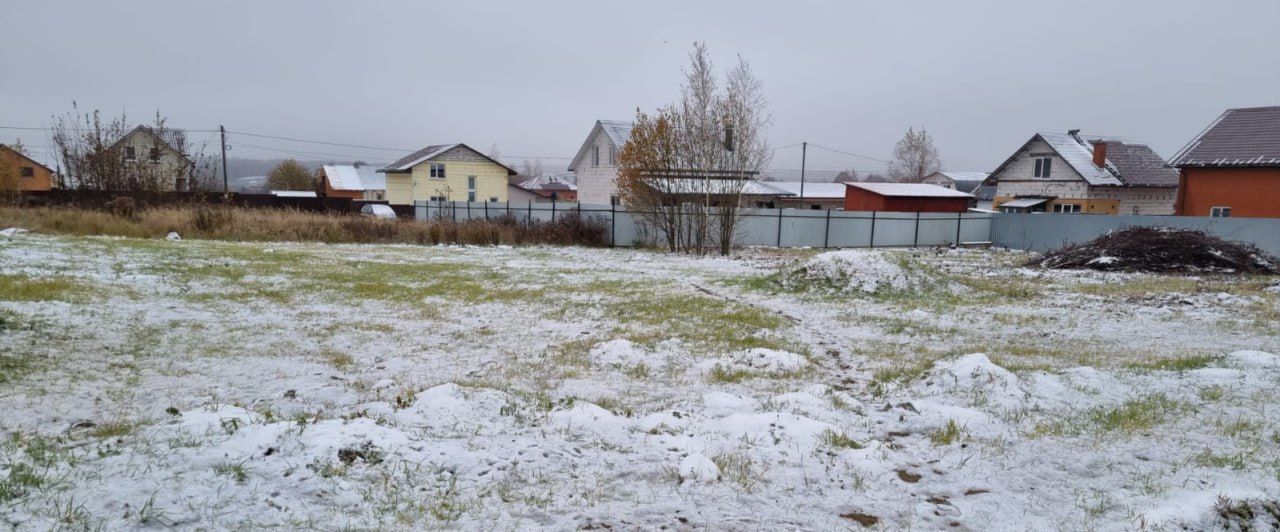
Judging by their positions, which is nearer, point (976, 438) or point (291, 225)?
point (976, 438)

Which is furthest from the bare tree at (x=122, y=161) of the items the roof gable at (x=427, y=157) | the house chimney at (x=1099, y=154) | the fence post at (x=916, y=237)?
the house chimney at (x=1099, y=154)

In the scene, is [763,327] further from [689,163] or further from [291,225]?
[291,225]

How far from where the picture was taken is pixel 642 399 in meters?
4.93

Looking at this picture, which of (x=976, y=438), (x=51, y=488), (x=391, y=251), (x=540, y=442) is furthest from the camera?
(x=391, y=251)

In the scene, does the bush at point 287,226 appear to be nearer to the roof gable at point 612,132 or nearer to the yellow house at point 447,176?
the roof gable at point 612,132

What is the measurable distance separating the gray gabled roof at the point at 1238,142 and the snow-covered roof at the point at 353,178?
50.0 m

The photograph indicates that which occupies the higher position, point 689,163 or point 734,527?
point 689,163

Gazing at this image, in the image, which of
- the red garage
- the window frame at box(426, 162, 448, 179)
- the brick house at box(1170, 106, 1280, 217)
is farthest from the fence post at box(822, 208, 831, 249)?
the window frame at box(426, 162, 448, 179)

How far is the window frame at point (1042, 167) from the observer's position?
3373 cm

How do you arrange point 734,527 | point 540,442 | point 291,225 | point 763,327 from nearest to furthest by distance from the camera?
point 734,527
point 540,442
point 763,327
point 291,225

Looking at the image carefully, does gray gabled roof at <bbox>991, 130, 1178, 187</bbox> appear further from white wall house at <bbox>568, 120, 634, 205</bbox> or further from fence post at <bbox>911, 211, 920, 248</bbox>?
white wall house at <bbox>568, 120, 634, 205</bbox>

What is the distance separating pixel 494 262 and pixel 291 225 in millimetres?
8699

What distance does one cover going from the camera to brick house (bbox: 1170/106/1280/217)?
75.9 feet

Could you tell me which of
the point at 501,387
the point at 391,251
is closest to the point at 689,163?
the point at 391,251
